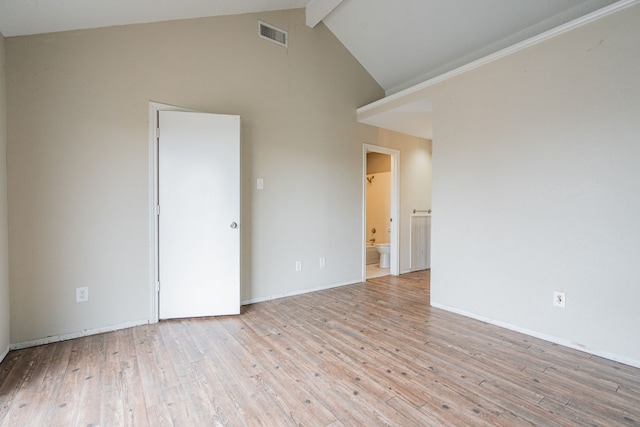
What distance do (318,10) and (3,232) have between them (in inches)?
141

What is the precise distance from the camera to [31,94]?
7.11 ft

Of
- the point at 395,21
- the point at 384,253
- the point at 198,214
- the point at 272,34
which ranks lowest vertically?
the point at 384,253

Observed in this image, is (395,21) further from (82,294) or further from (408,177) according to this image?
(82,294)

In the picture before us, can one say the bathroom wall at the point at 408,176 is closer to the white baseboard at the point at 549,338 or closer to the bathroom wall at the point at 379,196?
the bathroom wall at the point at 379,196

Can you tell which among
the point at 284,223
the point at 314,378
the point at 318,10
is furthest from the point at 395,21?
the point at 314,378

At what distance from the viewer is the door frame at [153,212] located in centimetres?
260

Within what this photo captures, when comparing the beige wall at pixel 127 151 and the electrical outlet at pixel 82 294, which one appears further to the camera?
the electrical outlet at pixel 82 294

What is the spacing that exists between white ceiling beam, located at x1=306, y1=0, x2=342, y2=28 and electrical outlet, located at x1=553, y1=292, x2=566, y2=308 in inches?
136

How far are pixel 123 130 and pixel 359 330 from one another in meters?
2.68

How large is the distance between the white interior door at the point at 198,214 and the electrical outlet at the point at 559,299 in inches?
108

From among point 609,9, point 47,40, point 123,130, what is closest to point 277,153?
point 123,130

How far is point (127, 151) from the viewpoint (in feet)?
8.22

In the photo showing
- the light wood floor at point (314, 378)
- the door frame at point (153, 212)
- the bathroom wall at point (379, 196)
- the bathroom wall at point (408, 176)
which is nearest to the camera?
the light wood floor at point (314, 378)

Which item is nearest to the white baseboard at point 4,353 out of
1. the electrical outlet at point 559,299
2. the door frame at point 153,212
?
the door frame at point 153,212
